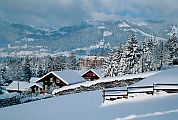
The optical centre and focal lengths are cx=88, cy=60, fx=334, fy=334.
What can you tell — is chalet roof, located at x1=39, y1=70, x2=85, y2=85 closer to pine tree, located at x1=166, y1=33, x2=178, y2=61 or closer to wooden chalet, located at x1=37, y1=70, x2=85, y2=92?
wooden chalet, located at x1=37, y1=70, x2=85, y2=92

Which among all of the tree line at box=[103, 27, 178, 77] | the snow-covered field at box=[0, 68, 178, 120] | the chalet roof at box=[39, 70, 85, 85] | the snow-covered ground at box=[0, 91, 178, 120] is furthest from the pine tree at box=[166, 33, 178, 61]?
the snow-covered field at box=[0, 68, 178, 120]

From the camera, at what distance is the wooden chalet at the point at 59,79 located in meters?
61.6

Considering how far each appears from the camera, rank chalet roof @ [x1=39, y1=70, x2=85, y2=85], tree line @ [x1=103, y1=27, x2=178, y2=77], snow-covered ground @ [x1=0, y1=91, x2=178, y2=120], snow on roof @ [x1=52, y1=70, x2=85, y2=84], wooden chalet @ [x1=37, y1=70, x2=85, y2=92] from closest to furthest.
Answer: snow-covered ground @ [x1=0, y1=91, x2=178, y2=120] → chalet roof @ [x1=39, y1=70, x2=85, y2=85] → wooden chalet @ [x1=37, y1=70, x2=85, y2=92] → snow on roof @ [x1=52, y1=70, x2=85, y2=84] → tree line @ [x1=103, y1=27, x2=178, y2=77]

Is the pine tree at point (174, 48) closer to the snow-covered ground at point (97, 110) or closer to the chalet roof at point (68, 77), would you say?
the chalet roof at point (68, 77)

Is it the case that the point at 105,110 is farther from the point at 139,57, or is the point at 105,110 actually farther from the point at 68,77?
the point at 139,57

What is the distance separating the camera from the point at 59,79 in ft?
203

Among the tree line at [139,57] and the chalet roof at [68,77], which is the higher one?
the tree line at [139,57]

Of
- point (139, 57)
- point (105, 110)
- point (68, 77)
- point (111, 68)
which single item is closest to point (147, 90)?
point (105, 110)

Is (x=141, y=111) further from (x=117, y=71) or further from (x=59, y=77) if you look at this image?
(x=117, y=71)

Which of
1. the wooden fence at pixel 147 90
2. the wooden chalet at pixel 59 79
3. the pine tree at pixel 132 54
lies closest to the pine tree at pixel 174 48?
the pine tree at pixel 132 54

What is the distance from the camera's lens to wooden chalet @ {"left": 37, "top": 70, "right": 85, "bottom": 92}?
61603mm

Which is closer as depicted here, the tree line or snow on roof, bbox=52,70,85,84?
snow on roof, bbox=52,70,85,84

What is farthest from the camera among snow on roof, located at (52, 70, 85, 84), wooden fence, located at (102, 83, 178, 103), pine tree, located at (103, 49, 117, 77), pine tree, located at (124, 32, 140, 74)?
pine tree, located at (103, 49, 117, 77)

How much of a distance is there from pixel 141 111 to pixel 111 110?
2.89m
